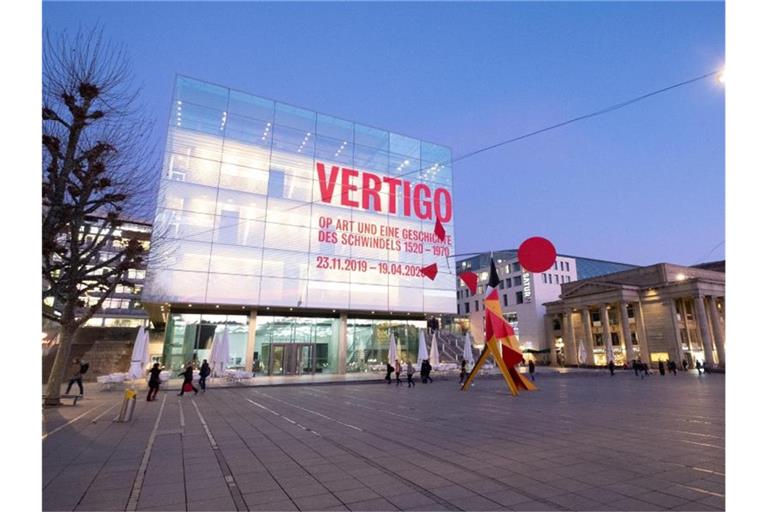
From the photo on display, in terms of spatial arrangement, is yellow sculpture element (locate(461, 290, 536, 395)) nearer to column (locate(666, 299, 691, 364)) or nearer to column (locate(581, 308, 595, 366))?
column (locate(666, 299, 691, 364))

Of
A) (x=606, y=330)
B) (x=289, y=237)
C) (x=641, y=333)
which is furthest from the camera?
(x=606, y=330)

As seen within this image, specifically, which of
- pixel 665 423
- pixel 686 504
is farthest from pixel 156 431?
pixel 665 423

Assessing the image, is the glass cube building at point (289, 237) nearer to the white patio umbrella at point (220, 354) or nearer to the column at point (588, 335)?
the white patio umbrella at point (220, 354)

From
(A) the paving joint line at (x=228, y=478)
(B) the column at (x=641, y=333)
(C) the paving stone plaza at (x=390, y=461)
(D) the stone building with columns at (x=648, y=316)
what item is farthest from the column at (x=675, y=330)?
(A) the paving joint line at (x=228, y=478)

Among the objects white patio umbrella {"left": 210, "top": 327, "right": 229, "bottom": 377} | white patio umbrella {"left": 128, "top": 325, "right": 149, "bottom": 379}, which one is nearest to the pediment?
white patio umbrella {"left": 210, "top": 327, "right": 229, "bottom": 377}

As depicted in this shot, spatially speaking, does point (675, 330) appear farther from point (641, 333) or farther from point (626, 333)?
point (626, 333)

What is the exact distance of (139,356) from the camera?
2411 centimetres

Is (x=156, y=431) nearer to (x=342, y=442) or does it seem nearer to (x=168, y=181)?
(x=342, y=442)

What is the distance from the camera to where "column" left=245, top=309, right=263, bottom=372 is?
3475 centimetres

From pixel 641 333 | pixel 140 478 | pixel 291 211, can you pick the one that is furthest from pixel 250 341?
pixel 641 333

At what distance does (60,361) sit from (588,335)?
67.6m

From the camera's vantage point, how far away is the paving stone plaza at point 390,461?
5.38 meters

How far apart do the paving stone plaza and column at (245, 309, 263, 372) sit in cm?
2156
